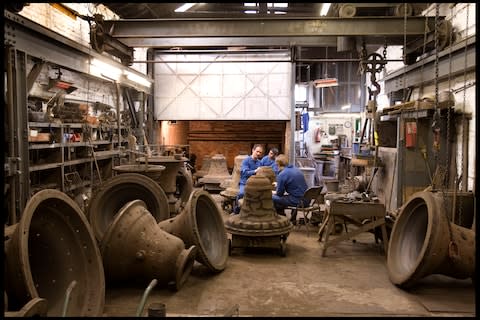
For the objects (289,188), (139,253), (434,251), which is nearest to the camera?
(434,251)

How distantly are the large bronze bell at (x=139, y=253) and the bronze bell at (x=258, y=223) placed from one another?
1.46m

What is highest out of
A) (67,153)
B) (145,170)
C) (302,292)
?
(67,153)

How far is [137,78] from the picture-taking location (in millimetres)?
11250

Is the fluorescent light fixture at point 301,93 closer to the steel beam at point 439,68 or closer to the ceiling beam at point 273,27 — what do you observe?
the steel beam at point 439,68

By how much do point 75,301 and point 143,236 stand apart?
1070 millimetres

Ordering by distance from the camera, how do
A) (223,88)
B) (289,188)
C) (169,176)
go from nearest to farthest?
(289,188)
(169,176)
(223,88)

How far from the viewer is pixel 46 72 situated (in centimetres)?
759

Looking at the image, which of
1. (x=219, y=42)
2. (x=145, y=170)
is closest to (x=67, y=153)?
(x=145, y=170)

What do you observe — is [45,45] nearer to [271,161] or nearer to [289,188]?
[289,188]

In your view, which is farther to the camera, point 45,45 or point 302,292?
point 45,45

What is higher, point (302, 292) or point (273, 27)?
point (273, 27)

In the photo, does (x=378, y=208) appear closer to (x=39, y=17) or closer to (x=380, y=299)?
(x=380, y=299)

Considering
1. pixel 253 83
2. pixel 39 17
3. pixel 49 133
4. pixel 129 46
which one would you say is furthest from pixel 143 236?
Result: pixel 253 83

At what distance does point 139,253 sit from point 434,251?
130 inches
